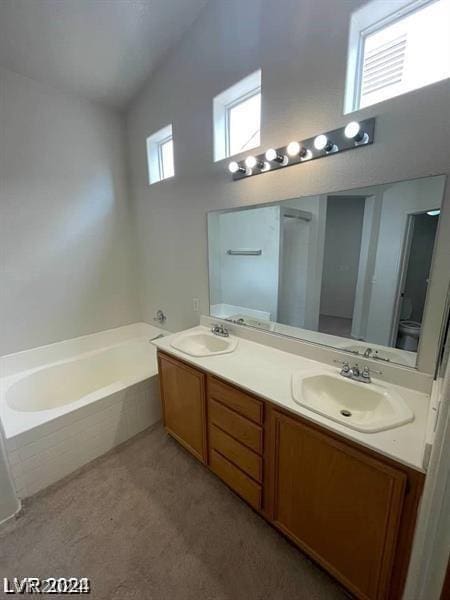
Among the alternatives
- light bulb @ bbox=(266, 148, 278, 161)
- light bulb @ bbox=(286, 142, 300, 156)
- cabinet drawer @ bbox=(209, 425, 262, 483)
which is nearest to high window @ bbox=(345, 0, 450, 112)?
light bulb @ bbox=(286, 142, 300, 156)

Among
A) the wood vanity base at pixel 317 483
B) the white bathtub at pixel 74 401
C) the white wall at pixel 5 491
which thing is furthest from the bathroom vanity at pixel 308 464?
the white wall at pixel 5 491

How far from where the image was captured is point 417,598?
0.77m

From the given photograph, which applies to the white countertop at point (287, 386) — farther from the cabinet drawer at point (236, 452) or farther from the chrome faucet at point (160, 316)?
the chrome faucet at point (160, 316)

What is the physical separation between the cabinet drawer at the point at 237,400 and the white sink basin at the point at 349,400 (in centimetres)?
21


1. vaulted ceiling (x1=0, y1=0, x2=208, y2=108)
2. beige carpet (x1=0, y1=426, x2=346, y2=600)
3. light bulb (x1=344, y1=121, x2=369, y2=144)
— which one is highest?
vaulted ceiling (x1=0, y1=0, x2=208, y2=108)

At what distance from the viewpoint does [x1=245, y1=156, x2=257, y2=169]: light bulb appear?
5.19 feet

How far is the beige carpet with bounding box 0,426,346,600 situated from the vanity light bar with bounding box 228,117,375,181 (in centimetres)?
209

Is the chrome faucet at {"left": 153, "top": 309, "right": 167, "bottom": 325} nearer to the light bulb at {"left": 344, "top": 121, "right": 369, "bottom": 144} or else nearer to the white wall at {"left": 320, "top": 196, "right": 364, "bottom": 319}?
the white wall at {"left": 320, "top": 196, "right": 364, "bottom": 319}

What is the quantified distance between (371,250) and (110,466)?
2241 mm

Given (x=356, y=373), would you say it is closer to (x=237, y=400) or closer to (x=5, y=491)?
(x=237, y=400)

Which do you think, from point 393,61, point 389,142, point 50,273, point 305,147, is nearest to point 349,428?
point 389,142

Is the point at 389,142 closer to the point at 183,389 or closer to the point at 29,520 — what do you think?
the point at 183,389

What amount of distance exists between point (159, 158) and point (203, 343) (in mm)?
2043

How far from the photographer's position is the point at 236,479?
1.42 metres
